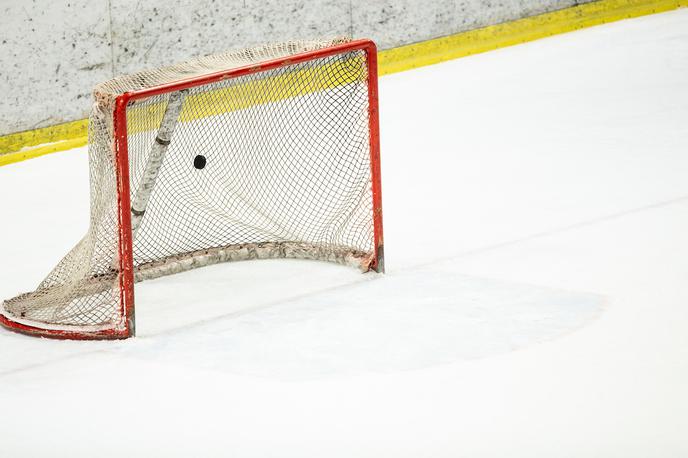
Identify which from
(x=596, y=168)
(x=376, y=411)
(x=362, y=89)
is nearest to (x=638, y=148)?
(x=596, y=168)

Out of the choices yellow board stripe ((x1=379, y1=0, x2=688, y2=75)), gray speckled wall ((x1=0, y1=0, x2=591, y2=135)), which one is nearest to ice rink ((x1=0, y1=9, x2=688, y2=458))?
gray speckled wall ((x1=0, y1=0, x2=591, y2=135))

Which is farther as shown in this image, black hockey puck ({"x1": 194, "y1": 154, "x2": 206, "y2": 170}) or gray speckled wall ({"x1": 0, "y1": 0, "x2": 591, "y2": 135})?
gray speckled wall ({"x1": 0, "y1": 0, "x2": 591, "y2": 135})

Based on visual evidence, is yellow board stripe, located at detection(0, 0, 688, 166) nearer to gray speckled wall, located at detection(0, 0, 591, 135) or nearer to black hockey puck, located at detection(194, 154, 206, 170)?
gray speckled wall, located at detection(0, 0, 591, 135)

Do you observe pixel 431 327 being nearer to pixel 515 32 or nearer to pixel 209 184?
pixel 209 184

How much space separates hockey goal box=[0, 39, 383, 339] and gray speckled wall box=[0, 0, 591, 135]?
5.02ft

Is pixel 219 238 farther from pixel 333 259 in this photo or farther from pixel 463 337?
pixel 463 337

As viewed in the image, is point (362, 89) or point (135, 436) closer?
point (135, 436)

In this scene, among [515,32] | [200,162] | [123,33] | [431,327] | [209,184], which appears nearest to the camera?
[431,327]

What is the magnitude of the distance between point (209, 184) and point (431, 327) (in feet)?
4.20

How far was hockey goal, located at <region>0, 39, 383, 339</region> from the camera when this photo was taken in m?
4.25

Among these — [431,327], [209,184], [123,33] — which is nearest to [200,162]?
[209,184]

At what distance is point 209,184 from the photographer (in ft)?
16.7

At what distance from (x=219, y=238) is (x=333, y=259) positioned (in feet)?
1.57

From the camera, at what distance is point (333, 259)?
4.96 metres
